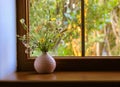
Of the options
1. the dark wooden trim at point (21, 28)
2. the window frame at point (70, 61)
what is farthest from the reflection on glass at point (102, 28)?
the dark wooden trim at point (21, 28)

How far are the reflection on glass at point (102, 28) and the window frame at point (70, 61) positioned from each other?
44 mm

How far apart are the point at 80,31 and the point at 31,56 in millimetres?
412

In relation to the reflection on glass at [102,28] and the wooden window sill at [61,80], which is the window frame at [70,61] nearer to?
the reflection on glass at [102,28]

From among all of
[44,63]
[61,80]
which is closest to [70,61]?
[44,63]

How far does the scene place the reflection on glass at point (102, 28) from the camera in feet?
6.84

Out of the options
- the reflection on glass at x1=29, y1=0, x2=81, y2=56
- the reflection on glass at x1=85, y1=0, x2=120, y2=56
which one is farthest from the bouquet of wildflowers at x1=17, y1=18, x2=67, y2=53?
the reflection on glass at x1=85, y1=0, x2=120, y2=56

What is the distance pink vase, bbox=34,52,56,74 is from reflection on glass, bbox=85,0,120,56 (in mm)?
329

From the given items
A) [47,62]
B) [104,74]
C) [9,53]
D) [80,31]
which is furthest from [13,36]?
[104,74]

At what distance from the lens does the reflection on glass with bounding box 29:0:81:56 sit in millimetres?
2100

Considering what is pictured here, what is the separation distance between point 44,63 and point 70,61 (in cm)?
25

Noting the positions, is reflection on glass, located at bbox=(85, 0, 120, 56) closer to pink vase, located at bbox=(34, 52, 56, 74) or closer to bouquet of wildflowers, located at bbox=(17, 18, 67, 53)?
bouquet of wildflowers, located at bbox=(17, 18, 67, 53)

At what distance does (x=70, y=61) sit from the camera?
2061 mm

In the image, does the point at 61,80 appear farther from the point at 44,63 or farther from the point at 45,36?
the point at 45,36

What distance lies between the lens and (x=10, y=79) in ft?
5.64
